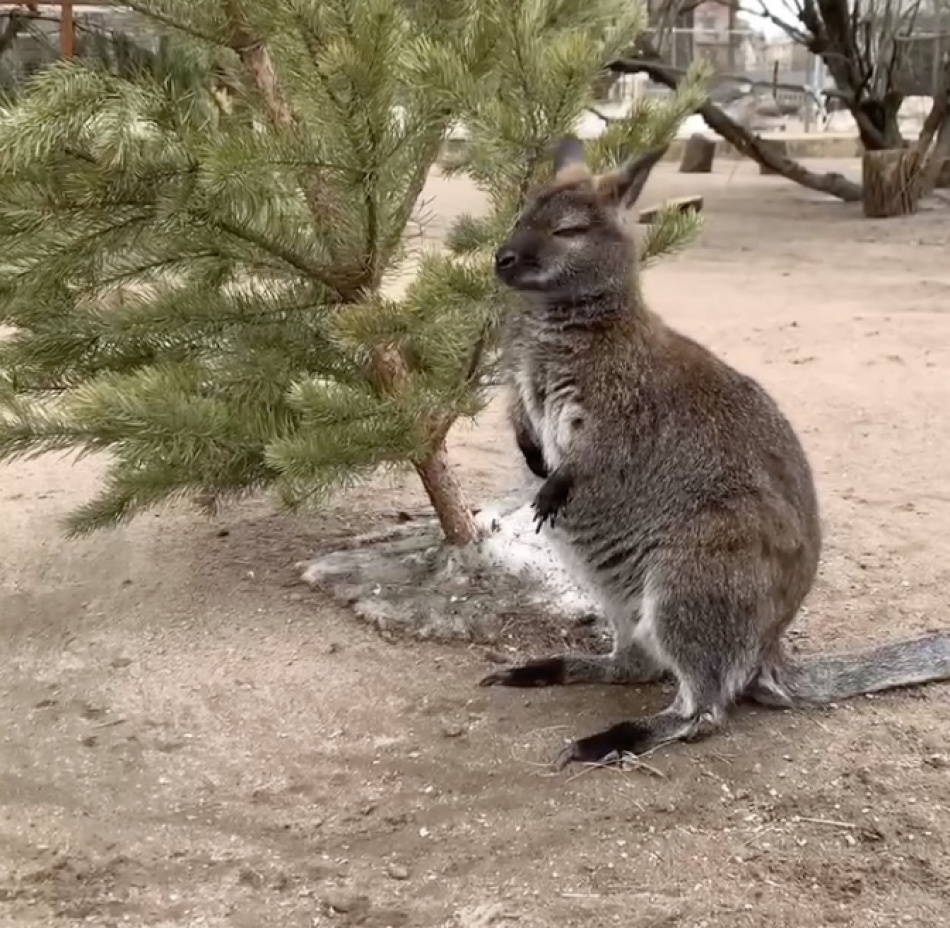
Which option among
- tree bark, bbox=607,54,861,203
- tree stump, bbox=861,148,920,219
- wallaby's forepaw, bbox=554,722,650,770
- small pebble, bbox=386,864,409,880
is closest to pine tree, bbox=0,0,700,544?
wallaby's forepaw, bbox=554,722,650,770

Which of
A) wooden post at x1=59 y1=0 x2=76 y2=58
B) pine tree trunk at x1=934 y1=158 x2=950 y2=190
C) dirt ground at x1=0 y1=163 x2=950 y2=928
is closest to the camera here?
dirt ground at x1=0 y1=163 x2=950 y2=928

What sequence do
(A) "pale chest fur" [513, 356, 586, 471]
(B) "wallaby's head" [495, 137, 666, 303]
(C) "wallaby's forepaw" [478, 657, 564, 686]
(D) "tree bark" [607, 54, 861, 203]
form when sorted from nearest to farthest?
(B) "wallaby's head" [495, 137, 666, 303] < (A) "pale chest fur" [513, 356, 586, 471] < (C) "wallaby's forepaw" [478, 657, 564, 686] < (D) "tree bark" [607, 54, 861, 203]

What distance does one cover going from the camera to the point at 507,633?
3238mm

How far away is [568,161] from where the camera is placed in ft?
9.37

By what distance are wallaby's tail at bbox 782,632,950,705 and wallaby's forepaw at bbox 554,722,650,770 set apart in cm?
39

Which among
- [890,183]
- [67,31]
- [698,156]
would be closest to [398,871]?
[67,31]

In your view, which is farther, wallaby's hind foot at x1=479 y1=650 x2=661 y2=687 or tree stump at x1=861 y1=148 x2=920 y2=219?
tree stump at x1=861 y1=148 x2=920 y2=219

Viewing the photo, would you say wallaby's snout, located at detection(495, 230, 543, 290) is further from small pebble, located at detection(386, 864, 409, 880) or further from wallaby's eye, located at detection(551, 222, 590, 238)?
small pebble, located at detection(386, 864, 409, 880)

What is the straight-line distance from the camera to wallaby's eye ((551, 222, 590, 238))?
9.00 feet

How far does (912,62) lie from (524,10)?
14.1 meters

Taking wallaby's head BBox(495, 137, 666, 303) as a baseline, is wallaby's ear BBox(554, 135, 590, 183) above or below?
above

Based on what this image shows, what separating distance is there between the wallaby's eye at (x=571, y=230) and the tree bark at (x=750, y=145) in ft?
27.4

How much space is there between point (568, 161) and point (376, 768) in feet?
4.64

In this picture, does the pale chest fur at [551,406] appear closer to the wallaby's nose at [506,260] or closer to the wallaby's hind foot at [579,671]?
the wallaby's nose at [506,260]
